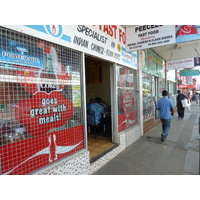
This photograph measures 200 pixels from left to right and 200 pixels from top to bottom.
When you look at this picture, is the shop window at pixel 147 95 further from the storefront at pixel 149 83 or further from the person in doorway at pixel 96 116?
the person in doorway at pixel 96 116

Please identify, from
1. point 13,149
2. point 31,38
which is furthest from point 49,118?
point 31,38

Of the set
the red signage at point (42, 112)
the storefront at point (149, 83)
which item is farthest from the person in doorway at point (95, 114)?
the storefront at point (149, 83)

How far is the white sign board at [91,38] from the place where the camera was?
7.54 ft

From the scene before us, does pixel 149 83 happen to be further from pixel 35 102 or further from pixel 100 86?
pixel 35 102

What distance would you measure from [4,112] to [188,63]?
27.7ft

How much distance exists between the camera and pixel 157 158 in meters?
3.77

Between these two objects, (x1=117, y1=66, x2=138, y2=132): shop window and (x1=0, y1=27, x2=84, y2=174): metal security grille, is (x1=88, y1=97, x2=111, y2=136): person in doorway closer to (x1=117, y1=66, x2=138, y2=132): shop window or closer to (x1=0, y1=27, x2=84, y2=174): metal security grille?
(x1=117, y1=66, x2=138, y2=132): shop window

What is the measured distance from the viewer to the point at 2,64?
186 centimetres

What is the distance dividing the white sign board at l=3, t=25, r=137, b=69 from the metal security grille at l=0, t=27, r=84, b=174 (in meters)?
0.11

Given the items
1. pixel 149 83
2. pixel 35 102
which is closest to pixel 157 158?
pixel 35 102

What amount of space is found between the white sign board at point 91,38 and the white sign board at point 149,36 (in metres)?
0.26

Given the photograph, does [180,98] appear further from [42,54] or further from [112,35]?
[42,54]

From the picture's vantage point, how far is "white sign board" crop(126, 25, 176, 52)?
356cm

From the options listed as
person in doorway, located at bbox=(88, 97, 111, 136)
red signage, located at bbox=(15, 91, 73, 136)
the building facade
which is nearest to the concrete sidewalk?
the building facade
